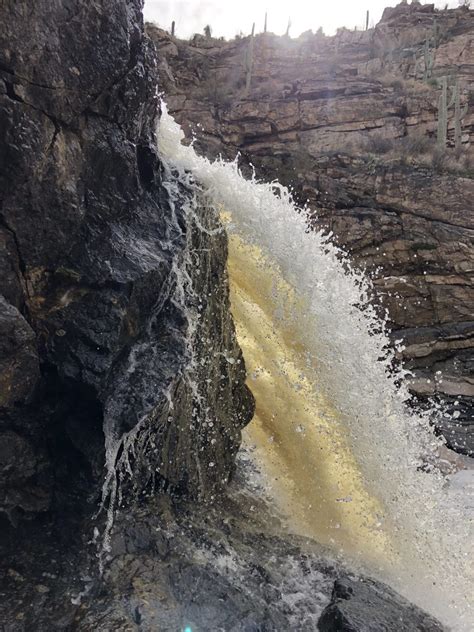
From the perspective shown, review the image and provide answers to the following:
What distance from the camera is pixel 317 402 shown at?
→ 6332 mm

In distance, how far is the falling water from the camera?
5.79 metres

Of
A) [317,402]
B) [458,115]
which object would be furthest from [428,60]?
[317,402]

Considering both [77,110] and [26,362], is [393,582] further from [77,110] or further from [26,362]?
[77,110]

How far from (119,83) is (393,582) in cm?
526

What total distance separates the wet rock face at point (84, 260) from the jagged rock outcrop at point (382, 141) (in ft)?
33.0

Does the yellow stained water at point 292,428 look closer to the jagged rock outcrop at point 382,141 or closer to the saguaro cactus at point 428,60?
the jagged rock outcrop at point 382,141

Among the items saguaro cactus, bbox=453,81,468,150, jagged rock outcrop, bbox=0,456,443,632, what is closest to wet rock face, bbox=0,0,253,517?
jagged rock outcrop, bbox=0,456,443,632

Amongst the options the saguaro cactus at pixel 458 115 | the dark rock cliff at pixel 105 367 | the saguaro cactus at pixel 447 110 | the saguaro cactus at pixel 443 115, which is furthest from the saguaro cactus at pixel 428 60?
the dark rock cliff at pixel 105 367

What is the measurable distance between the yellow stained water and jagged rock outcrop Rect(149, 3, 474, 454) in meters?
7.62

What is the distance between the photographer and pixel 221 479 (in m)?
5.69

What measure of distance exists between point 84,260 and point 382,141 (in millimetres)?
19512

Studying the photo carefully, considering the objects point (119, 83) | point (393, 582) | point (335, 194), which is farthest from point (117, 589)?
point (335, 194)

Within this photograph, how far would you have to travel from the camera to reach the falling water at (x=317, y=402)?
5.79m

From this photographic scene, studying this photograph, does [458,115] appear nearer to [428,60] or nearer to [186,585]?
[428,60]
